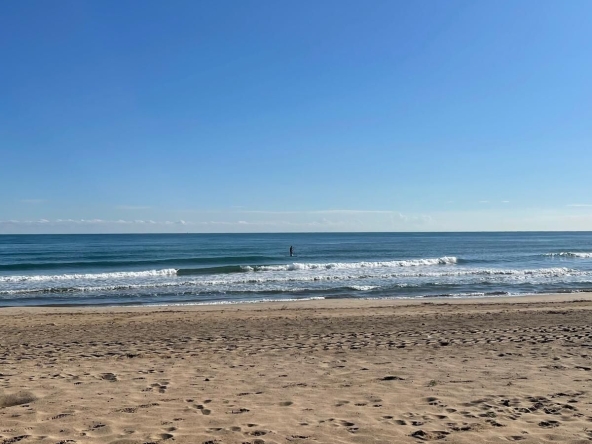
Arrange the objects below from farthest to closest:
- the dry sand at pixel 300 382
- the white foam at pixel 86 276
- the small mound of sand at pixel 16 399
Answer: the white foam at pixel 86 276 → the small mound of sand at pixel 16 399 → the dry sand at pixel 300 382

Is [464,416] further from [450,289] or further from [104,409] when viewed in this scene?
[450,289]

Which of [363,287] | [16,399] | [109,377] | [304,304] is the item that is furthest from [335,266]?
[16,399]

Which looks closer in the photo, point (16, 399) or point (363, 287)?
point (16, 399)

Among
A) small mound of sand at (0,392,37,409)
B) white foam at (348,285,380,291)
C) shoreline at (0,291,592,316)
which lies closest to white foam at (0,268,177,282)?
shoreline at (0,291,592,316)

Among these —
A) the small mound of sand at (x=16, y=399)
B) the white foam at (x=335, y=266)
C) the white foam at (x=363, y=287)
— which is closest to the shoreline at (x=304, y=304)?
the white foam at (x=363, y=287)

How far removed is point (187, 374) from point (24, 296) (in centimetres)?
1947

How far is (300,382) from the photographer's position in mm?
6906

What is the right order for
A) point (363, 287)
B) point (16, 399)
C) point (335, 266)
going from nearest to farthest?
1. point (16, 399)
2. point (363, 287)
3. point (335, 266)

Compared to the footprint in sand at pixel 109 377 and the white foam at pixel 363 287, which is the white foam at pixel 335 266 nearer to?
the white foam at pixel 363 287

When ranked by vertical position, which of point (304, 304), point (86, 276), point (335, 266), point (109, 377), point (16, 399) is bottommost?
point (304, 304)

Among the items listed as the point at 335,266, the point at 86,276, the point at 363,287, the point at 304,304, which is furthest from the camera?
the point at 335,266

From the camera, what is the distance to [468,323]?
13203 mm

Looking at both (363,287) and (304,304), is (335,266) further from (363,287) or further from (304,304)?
(304,304)

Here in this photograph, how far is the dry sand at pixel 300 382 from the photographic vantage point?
16.2ft
